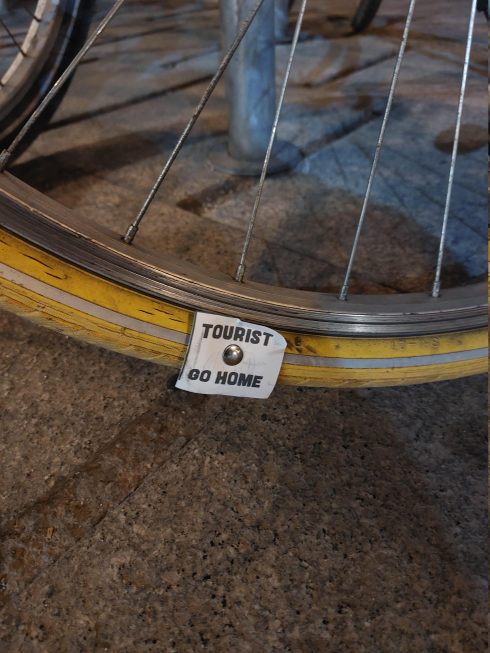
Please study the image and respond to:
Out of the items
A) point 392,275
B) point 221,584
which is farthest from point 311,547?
point 392,275

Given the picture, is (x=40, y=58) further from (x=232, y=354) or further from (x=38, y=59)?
(x=232, y=354)

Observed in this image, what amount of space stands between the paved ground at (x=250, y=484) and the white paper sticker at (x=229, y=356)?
0.09 m

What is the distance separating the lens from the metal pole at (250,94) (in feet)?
4.46

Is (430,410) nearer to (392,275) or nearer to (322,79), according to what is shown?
(392,275)

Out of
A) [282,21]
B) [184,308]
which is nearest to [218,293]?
[184,308]

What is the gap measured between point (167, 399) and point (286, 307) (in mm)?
251

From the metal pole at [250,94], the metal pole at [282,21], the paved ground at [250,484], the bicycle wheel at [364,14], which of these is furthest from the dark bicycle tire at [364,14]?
the paved ground at [250,484]

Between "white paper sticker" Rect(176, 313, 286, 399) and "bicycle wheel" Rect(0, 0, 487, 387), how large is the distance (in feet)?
0.04

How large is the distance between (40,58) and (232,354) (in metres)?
0.98

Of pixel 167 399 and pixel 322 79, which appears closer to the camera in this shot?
pixel 167 399

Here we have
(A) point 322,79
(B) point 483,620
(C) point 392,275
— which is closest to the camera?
(B) point 483,620

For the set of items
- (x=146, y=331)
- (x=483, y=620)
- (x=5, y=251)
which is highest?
(x=5, y=251)

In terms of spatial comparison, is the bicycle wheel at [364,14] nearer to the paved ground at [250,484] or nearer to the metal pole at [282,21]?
the metal pole at [282,21]

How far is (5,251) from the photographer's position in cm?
68
